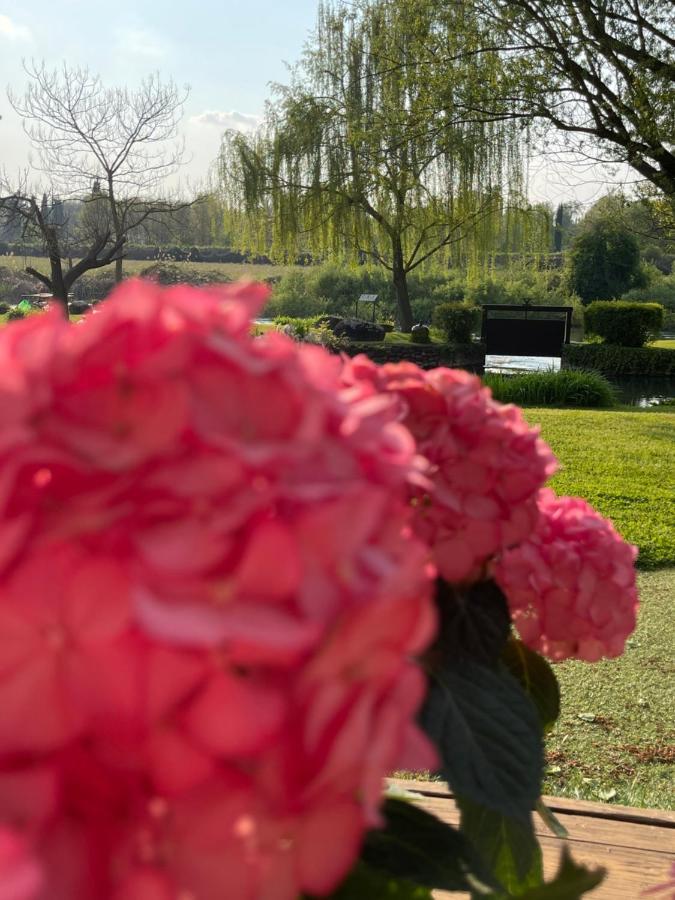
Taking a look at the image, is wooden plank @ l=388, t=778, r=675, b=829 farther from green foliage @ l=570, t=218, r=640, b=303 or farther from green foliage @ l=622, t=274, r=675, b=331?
green foliage @ l=570, t=218, r=640, b=303

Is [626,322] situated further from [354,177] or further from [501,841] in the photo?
[501,841]

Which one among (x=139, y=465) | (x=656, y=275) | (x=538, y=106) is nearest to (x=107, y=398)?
(x=139, y=465)

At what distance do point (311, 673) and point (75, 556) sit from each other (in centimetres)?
7

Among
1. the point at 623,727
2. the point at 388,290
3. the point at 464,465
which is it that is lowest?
the point at 623,727

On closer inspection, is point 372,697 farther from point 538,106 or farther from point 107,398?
point 538,106

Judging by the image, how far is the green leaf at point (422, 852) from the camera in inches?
14.1

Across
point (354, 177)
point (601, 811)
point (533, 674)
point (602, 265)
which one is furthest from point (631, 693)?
point (602, 265)

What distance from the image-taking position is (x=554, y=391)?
395 inches

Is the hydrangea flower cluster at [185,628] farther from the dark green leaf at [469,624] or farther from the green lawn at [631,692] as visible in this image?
the green lawn at [631,692]

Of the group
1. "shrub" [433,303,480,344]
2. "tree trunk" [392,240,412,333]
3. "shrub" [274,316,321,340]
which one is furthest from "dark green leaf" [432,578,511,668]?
"tree trunk" [392,240,412,333]

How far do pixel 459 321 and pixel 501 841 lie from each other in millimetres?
16070

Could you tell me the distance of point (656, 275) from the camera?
32125 mm

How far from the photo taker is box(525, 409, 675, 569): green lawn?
4395mm

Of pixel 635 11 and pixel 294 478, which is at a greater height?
pixel 635 11
